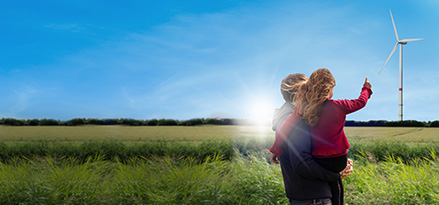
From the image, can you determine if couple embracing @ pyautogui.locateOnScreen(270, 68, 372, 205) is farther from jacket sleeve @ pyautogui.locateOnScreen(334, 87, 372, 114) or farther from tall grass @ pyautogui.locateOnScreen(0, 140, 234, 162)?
tall grass @ pyautogui.locateOnScreen(0, 140, 234, 162)

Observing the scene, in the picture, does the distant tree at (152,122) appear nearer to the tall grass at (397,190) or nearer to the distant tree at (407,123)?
the tall grass at (397,190)

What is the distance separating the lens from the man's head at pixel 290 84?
230cm

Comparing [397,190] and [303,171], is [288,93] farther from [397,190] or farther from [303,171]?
[397,190]

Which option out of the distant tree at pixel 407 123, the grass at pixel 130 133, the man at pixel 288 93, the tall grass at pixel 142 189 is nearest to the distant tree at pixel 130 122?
the grass at pixel 130 133

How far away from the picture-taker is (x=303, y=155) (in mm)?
2115

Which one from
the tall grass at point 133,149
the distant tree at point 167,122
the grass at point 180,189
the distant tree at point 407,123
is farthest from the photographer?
the distant tree at point 407,123

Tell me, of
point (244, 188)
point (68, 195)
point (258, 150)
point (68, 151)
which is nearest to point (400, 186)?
point (244, 188)

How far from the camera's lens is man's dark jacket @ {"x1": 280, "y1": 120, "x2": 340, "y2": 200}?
2.12 m

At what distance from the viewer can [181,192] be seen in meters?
4.41

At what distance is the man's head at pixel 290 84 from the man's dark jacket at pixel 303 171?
9.8 inches

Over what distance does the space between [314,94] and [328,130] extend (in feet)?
0.88

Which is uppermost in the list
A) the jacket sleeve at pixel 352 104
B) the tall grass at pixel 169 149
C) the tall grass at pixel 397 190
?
the jacket sleeve at pixel 352 104

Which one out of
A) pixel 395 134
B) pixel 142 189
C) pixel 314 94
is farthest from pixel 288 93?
pixel 395 134

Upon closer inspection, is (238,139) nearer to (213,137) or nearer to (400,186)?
(213,137)
